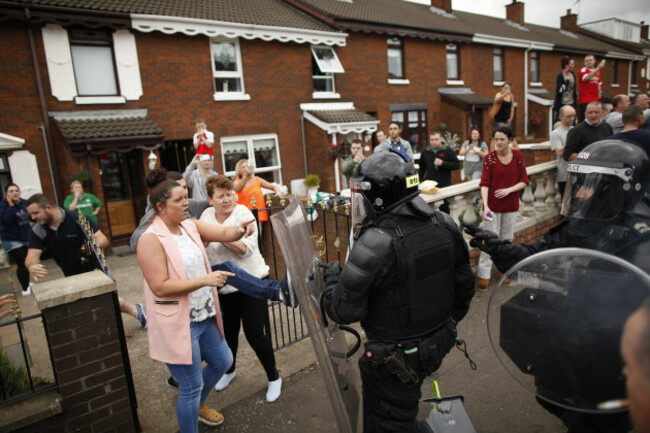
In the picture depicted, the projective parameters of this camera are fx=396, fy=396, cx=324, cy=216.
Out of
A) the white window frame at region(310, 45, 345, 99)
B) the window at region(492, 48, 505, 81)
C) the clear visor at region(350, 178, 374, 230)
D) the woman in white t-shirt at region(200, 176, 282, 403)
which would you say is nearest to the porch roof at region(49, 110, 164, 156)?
the white window frame at region(310, 45, 345, 99)

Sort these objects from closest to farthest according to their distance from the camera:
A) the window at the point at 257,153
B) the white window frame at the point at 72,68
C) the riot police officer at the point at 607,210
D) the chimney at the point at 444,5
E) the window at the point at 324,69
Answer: the riot police officer at the point at 607,210, the white window frame at the point at 72,68, the window at the point at 257,153, the window at the point at 324,69, the chimney at the point at 444,5

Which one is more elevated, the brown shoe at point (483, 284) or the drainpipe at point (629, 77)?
the drainpipe at point (629, 77)

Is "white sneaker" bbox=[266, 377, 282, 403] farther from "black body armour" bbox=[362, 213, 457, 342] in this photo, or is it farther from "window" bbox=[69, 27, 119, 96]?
"window" bbox=[69, 27, 119, 96]

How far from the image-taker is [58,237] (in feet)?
14.2

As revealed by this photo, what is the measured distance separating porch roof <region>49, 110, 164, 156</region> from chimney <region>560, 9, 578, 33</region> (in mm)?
34463

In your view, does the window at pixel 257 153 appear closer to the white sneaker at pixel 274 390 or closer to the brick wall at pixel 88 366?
the white sneaker at pixel 274 390

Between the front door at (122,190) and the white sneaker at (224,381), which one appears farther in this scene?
the front door at (122,190)

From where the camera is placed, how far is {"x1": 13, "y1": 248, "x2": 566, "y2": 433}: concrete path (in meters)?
2.86

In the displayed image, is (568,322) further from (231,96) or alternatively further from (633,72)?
(633,72)

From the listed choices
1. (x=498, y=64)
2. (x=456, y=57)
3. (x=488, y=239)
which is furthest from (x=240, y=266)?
(x=498, y=64)

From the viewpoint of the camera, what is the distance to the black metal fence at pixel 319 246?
4230mm

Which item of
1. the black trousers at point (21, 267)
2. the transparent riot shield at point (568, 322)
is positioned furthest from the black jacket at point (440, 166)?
the black trousers at point (21, 267)

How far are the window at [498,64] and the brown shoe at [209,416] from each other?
71.7ft

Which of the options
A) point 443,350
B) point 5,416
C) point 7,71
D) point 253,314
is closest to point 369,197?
point 443,350
